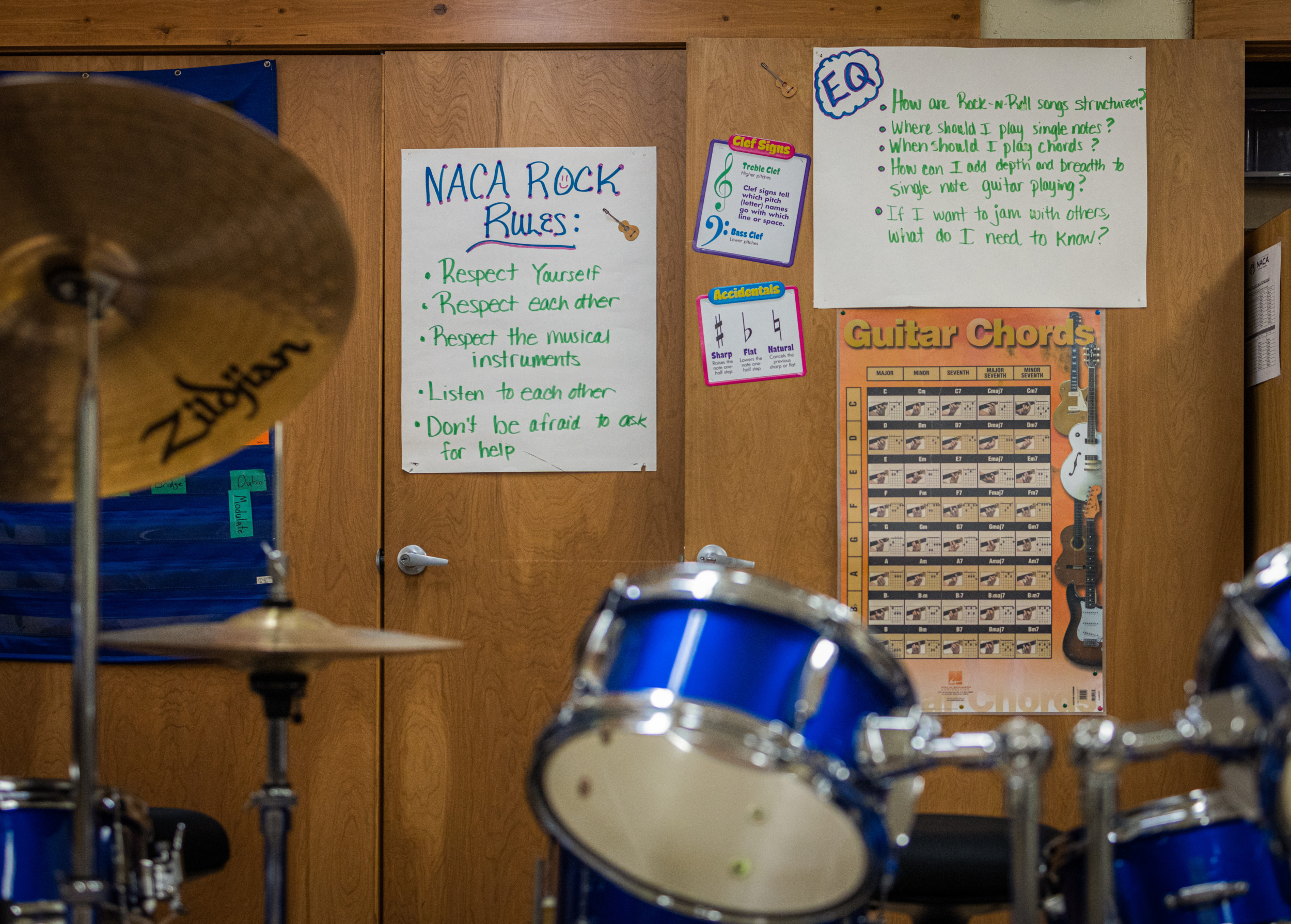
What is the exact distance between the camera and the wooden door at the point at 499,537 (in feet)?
8.30

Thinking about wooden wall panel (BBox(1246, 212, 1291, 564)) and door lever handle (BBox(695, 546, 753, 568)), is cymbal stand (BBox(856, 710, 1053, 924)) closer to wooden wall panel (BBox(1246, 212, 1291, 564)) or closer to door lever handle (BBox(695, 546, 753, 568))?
door lever handle (BBox(695, 546, 753, 568))

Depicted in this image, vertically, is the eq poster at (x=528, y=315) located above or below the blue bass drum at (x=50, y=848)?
above

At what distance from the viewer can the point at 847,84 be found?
8.01 ft

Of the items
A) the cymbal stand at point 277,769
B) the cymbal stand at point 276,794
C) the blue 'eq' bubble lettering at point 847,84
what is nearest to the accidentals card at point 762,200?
the blue 'eq' bubble lettering at point 847,84

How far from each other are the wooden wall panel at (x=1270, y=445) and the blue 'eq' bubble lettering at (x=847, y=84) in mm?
907

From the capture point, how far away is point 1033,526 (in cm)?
242

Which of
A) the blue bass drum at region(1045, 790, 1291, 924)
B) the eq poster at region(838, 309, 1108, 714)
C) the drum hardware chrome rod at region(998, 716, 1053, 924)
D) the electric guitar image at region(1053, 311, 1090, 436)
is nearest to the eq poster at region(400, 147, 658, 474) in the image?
the eq poster at region(838, 309, 1108, 714)

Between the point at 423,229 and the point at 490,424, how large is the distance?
481 millimetres

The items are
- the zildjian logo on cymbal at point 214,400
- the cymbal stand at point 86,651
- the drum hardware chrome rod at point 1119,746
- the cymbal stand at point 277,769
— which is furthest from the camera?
the cymbal stand at point 277,769

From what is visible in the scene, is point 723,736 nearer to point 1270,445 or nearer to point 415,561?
point 415,561

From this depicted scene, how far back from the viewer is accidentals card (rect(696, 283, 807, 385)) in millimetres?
2426

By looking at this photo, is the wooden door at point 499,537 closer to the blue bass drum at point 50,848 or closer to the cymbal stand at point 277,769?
the cymbal stand at point 277,769

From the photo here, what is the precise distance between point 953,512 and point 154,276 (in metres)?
1.73

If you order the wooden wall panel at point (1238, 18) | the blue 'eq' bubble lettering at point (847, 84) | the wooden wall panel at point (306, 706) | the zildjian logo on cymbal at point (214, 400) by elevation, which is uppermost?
the wooden wall panel at point (1238, 18)
